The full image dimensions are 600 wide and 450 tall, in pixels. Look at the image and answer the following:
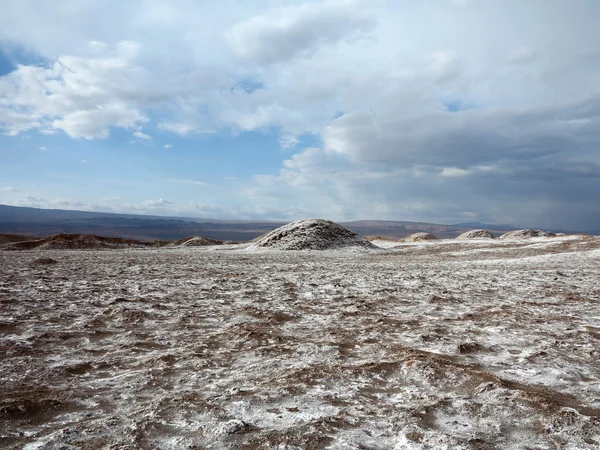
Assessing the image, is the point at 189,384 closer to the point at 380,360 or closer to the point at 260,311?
the point at 380,360

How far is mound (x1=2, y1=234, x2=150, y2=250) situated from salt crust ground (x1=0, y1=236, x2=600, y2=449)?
3696 centimetres

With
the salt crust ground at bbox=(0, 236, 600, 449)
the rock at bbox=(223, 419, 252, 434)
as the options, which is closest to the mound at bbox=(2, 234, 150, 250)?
the salt crust ground at bbox=(0, 236, 600, 449)

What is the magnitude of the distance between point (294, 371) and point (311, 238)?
3264 centimetres

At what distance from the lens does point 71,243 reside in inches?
1713

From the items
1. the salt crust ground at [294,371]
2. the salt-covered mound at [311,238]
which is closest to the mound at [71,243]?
the salt-covered mound at [311,238]

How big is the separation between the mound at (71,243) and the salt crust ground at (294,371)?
37.0 metres

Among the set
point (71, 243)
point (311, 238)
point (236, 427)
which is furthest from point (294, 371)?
point (71, 243)

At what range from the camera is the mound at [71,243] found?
40.9 metres

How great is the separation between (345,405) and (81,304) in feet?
22.7

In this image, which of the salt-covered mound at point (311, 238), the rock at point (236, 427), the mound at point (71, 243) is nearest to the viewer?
the rock at point (236, 427)

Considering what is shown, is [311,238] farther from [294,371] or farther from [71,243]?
[294,371]

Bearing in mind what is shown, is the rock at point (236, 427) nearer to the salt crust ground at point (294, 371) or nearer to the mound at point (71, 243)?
the salt crust ground at point (294, 371)

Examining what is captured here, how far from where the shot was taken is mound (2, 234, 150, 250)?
40.9 metres

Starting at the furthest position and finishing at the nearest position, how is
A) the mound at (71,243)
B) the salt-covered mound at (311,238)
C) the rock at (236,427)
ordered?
1. the mound at (71,243)
2. the salt-covered mound at (311,238)
3. the rock at (236,427)
